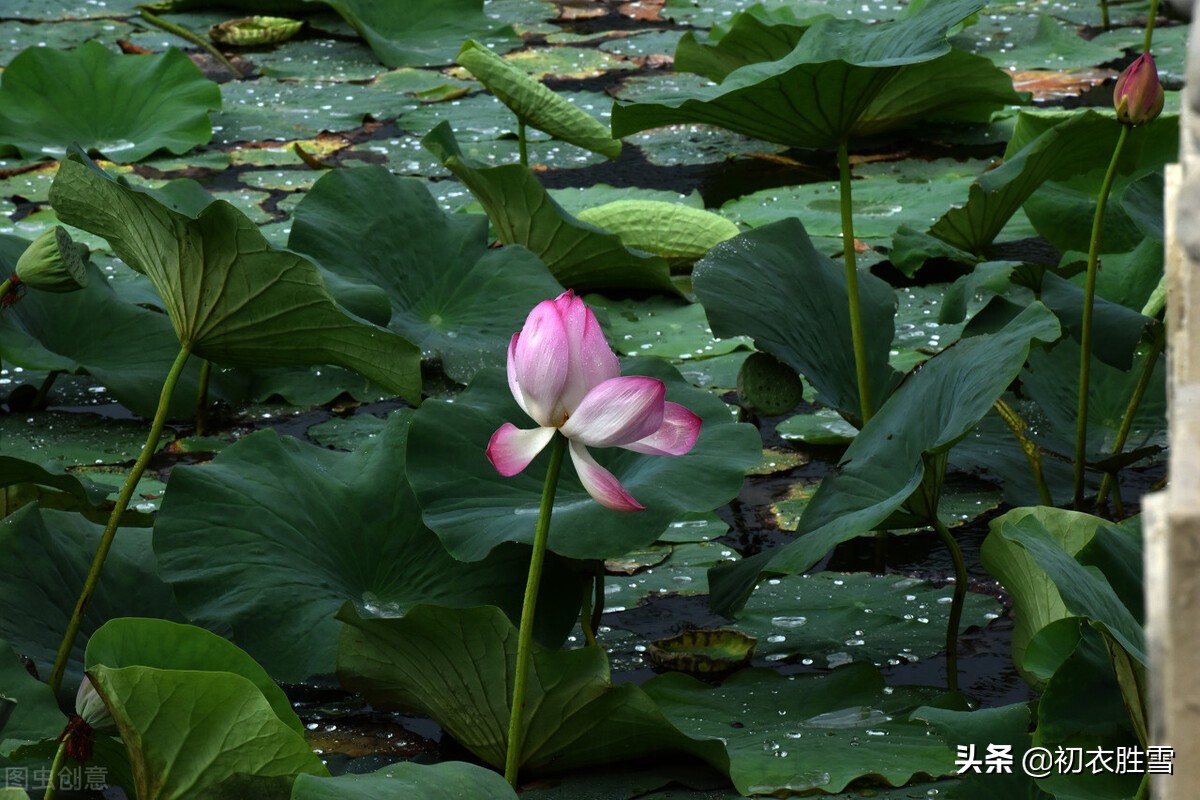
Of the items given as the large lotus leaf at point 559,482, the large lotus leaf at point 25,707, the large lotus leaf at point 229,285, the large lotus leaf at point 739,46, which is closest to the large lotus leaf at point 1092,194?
the large lotus leaf at point 739,46

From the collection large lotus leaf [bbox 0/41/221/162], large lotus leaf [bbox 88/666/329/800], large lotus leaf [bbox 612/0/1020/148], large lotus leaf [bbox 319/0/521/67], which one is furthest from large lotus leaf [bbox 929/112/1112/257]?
large lotus leaf [bbox 319/0/521/67]

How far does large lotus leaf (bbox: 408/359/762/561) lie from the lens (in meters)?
1.05

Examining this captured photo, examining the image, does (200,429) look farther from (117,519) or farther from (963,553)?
(963,553)

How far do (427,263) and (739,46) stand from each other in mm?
889

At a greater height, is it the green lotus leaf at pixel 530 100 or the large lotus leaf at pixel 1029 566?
the green lotus leaf at pixel 530 100

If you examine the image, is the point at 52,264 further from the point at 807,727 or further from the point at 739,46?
the point at 739,46

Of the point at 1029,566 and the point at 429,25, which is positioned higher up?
the point at 429,25

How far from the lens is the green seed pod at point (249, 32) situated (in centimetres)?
361

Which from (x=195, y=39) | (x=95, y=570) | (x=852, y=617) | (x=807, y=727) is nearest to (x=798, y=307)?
(x=852, y=617)

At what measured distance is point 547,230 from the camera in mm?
1895

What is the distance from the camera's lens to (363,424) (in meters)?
1.73

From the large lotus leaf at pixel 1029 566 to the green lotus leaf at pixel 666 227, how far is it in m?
1.12

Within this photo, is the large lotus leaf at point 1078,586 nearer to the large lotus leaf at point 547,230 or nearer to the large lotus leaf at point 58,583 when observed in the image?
the large lotus leaf at point 58,583

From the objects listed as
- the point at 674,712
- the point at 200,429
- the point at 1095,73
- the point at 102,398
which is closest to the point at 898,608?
the point at 674,712
